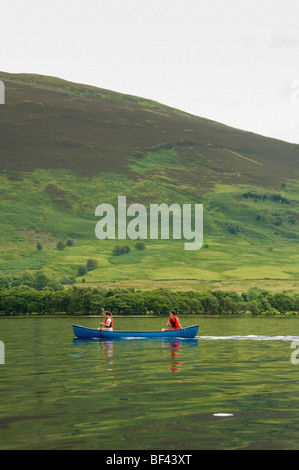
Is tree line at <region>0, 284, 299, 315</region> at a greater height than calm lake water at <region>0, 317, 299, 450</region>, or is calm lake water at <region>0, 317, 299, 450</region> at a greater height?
tree line at <region>0, 284, 299, 315</region>

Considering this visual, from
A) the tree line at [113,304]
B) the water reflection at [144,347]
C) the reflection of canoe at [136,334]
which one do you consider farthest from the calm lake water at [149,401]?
the tree line at [113,304]

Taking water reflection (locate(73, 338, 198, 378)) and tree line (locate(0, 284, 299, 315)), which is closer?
water reflection (locate(73, 338, 198, 378))

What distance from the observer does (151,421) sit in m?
22.5

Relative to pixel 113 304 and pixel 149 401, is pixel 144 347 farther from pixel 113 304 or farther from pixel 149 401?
pixel 113 304

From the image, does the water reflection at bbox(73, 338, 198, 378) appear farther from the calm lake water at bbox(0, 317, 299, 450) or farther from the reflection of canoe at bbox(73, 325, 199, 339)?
the reflection of canoe at bbox(73, 325, 199, 339)

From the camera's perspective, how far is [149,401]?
27141mm

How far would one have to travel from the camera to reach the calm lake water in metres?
19.9

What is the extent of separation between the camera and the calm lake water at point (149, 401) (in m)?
19.9

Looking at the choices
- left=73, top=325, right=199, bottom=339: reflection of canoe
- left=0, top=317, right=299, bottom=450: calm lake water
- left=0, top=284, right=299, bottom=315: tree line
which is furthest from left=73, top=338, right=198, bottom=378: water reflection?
left=0, top=284, right=299, bottom=315: tree line

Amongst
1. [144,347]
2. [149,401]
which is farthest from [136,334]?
[149,401]

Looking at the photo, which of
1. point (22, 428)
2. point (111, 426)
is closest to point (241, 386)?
point (111, 426)

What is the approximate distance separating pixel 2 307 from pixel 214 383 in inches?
6118

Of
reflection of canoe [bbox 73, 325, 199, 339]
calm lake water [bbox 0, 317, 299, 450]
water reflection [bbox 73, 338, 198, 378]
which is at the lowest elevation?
water reflection [bbox 73, 338, 198, 378]
